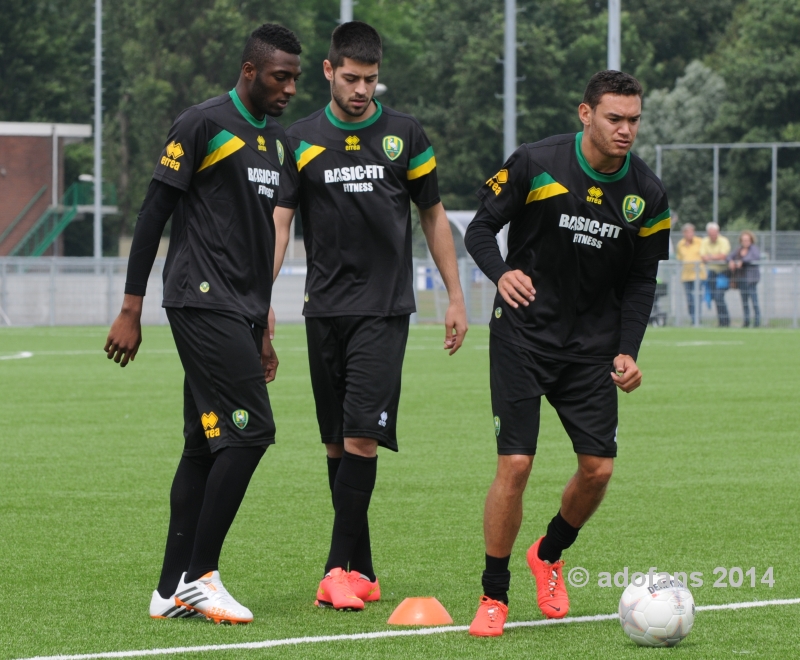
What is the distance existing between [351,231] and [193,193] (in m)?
0.78

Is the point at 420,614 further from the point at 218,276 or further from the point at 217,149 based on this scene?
the point at 217,149

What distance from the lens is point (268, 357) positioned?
620 centimetres

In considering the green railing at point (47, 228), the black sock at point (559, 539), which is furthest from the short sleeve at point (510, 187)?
the green railing at point (47, 228)

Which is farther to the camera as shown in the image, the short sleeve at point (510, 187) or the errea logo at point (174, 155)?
the short sleeve at point (510, 187)

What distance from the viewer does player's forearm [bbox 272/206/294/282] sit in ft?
20.6

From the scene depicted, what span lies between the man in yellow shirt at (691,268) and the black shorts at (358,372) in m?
24.4

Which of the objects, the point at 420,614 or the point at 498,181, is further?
the point at 498,181

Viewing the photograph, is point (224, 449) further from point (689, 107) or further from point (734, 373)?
point (689, 107)

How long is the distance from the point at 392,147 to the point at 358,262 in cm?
51

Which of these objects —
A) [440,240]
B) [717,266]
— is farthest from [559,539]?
[717,266]

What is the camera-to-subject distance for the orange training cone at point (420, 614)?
221 inches

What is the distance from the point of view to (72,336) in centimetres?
2909

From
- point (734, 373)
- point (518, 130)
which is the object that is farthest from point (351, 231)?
point (518, 130)

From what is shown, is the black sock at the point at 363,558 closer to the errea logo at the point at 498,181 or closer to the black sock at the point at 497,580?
the black sock at the point at 497,580
